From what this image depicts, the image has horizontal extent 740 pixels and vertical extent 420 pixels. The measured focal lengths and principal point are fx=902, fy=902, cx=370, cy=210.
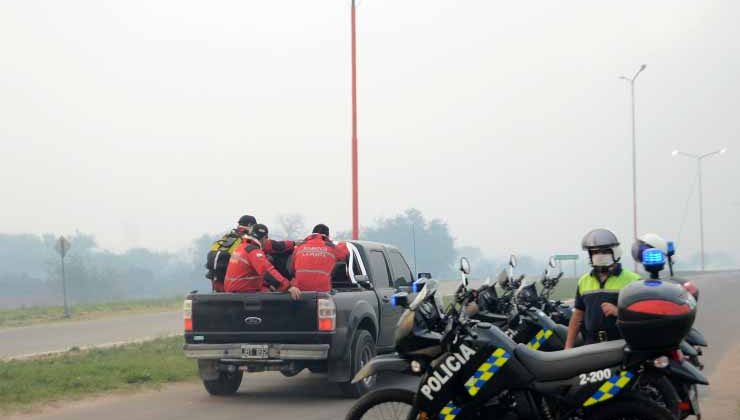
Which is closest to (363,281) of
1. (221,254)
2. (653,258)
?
(221,254)

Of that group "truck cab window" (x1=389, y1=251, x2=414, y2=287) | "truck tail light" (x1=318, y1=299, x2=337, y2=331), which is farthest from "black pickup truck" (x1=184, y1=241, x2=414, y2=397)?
"truck cab window" (x1=389, y1=251, x2=414, y2=287)

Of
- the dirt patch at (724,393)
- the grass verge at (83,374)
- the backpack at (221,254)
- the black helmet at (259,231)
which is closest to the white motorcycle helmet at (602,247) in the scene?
the dirt patch at (724,393)

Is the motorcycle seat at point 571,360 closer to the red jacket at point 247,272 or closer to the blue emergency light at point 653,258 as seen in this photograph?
the blue emergency light at point 653,258

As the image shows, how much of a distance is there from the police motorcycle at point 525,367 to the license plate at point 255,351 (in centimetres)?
420

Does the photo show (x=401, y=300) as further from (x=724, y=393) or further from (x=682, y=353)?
(x=724, y=393)

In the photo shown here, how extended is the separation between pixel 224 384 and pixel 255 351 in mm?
1293

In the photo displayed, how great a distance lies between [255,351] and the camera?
10.4 m

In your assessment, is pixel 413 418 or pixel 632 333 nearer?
pixel 632 333

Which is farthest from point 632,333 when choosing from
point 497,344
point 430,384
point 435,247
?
point 435,247

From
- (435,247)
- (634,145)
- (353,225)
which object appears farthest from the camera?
(435,247)

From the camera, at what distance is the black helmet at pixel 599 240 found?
718cm

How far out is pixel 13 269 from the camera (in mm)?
89812

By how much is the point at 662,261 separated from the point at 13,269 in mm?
91489

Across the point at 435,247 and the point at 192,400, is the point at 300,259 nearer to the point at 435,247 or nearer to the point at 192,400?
the point at 192,400
